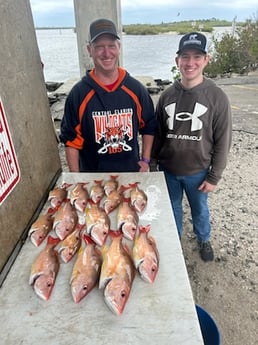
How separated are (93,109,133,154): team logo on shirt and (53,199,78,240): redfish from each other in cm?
75

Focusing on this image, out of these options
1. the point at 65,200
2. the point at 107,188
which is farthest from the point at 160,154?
the point at 65,200

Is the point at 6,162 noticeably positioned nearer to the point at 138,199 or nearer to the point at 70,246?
the point at 70,246

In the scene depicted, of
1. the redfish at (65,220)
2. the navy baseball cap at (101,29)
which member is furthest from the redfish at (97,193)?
the navy baseball cap at (101,29)

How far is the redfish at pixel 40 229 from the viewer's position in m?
1.70

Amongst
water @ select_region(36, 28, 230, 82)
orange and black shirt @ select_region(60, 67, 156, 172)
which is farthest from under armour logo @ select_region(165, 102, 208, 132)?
water @ select_region(36, 28, 230, 82)

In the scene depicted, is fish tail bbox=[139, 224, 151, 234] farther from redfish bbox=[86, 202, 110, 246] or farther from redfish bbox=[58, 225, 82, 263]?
redfish bbox=[58, 225, 82, 263]

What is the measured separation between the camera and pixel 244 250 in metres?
3.13

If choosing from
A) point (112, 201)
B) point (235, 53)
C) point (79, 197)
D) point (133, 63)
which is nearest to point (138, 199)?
point (112, 201)

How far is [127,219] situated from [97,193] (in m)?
0.39

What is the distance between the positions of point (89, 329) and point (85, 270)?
0.90 feet

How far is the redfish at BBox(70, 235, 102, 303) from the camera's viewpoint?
1.33 meters

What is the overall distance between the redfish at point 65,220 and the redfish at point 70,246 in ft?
0.15

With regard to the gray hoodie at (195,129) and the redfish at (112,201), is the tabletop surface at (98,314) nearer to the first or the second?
the redfish at (112,201)

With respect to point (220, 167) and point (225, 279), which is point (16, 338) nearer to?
point (220, 167)
